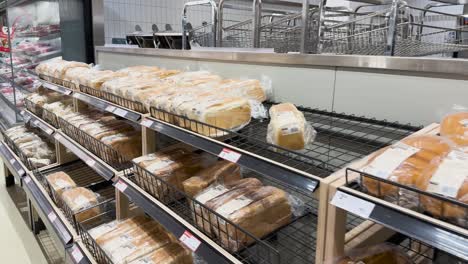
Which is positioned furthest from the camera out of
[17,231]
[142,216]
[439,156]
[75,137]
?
[17,231]

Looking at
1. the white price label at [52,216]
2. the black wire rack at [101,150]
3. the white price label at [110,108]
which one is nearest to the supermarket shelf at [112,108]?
the white price label at [110,108]

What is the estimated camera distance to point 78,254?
1.85 m

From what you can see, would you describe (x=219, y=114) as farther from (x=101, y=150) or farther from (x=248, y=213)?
(x=101, y=150)

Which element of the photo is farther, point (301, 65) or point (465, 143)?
point (301, 65)

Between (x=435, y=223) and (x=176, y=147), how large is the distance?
1.53 m

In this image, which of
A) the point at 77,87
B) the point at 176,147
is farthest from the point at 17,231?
the point at 176,147

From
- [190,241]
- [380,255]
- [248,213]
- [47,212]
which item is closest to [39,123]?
[47,212]

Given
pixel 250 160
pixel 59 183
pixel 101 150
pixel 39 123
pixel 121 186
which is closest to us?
pixel 250 160

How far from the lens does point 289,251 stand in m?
1.28

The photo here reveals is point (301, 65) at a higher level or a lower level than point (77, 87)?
higher

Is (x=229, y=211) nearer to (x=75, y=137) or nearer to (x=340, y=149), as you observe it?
(x=340, y=149)

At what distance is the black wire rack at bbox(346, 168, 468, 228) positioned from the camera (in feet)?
2.12

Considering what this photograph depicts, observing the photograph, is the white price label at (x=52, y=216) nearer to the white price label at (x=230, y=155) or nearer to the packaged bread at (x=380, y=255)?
the white price label at (x=230, y=155)

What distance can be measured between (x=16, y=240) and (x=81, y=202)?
3.32 ft
